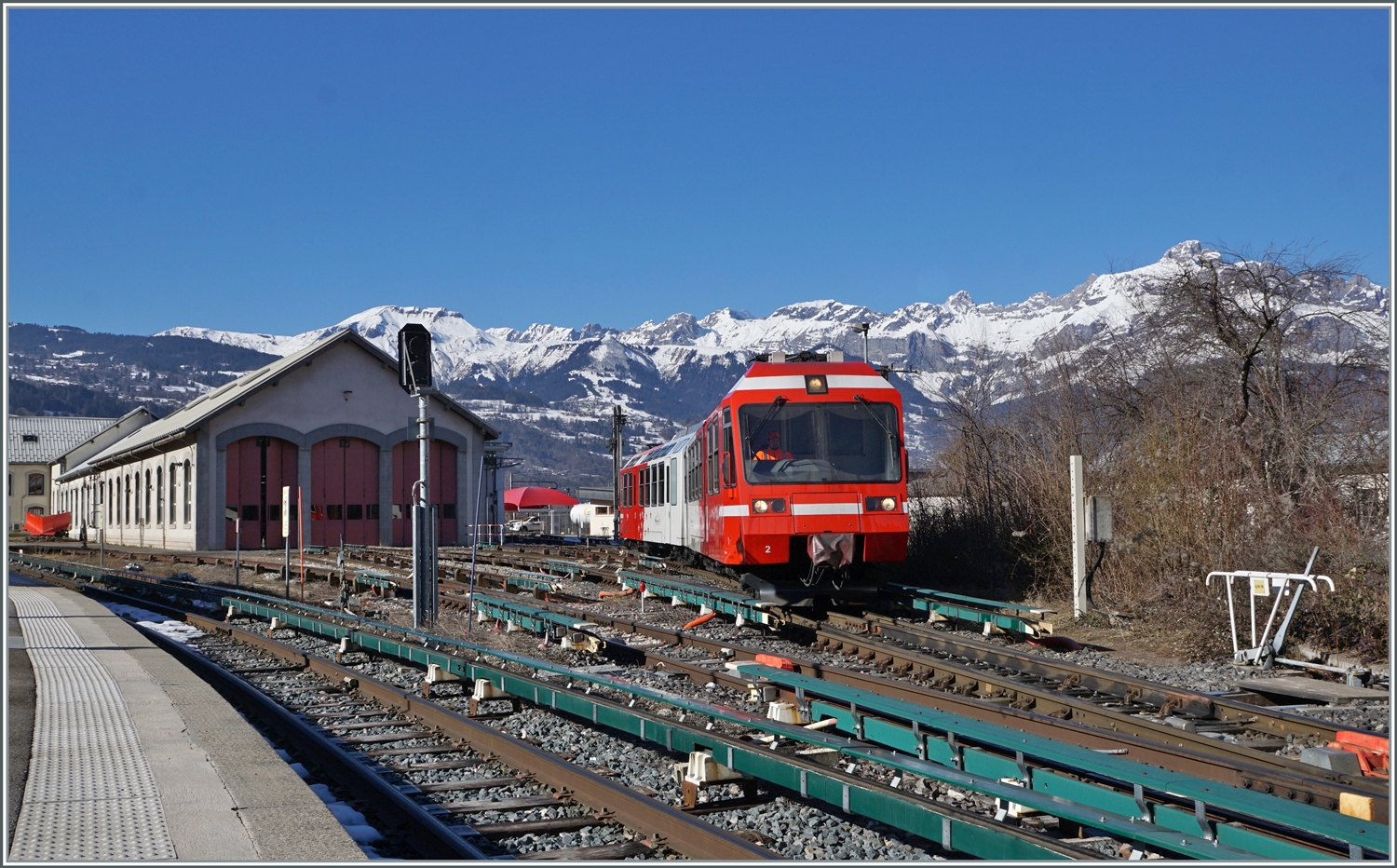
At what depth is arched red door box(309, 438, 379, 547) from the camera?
43906 mm

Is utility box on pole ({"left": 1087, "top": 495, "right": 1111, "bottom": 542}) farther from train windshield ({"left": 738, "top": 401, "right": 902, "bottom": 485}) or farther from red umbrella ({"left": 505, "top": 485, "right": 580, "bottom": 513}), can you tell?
red umbrella ({"left": 505, "top": 485, "right": 580, "bottom": 513})

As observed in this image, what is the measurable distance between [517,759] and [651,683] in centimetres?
327

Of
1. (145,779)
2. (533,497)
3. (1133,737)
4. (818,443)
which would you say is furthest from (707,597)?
(533,497)

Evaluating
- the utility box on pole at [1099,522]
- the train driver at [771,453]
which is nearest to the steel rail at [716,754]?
the train driver at [771,453]

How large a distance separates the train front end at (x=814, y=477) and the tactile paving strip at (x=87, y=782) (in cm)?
741

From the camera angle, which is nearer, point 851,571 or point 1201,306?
point 851,571

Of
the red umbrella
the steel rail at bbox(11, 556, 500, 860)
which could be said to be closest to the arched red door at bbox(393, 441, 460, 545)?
the red umbrella

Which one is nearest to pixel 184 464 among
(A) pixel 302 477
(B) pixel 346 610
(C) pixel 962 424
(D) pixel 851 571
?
(A) pixel 302 477

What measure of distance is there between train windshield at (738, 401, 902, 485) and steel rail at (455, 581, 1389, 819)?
331cm

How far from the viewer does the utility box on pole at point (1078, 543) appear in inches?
609

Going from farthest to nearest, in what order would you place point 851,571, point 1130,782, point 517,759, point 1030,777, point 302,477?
1. point 302,477
2. point 851,571
3. point 517,759
4. point 1030,777
5. point 1130,782

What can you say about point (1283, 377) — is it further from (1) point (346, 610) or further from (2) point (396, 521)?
(2) point (396, 521)

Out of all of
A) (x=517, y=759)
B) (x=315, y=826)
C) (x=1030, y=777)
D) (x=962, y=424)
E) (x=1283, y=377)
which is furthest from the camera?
(x=962, y=424)

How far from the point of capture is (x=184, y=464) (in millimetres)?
43750
